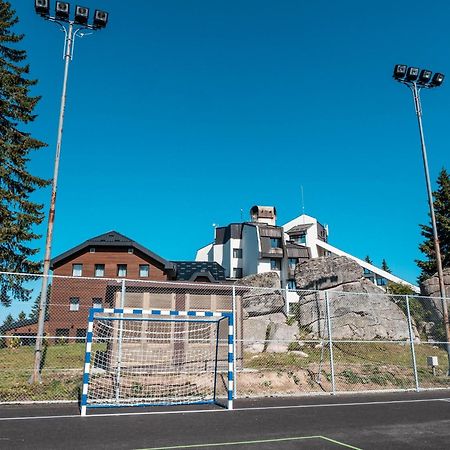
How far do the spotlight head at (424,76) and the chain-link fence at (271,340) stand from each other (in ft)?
37.7

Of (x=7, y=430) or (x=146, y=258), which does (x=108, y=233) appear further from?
(x=7, y=430)

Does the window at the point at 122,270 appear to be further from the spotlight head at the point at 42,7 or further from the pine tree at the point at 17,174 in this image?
the spotlight head at the point at 42,7

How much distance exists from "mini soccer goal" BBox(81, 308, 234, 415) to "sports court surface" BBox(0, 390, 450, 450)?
922mm

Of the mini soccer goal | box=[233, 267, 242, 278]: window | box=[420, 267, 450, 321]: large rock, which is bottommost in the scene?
the mini soccer goal

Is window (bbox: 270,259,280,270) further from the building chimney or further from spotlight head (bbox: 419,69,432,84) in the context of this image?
spotlight head (bbox: 419,69,432,84)

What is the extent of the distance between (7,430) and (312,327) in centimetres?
2039

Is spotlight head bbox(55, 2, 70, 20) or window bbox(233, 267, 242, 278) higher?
spotlight head bbox(55, 2, 70, 20)

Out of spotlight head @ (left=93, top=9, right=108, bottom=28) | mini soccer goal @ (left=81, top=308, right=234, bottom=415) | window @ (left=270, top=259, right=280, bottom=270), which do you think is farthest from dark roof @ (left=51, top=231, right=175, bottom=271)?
spotlight head @ (left=93, top=9, right=108, bottom=28)

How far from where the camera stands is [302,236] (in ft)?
206

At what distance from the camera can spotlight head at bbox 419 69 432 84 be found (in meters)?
19.9

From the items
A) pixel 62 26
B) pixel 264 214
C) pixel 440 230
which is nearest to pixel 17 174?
pixel 62 26

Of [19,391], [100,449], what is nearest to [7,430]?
[100,449]

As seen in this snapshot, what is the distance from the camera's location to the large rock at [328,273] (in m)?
33.4

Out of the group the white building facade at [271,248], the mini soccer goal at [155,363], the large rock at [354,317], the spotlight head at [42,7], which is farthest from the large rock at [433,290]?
the spotlight head at [42,7]
